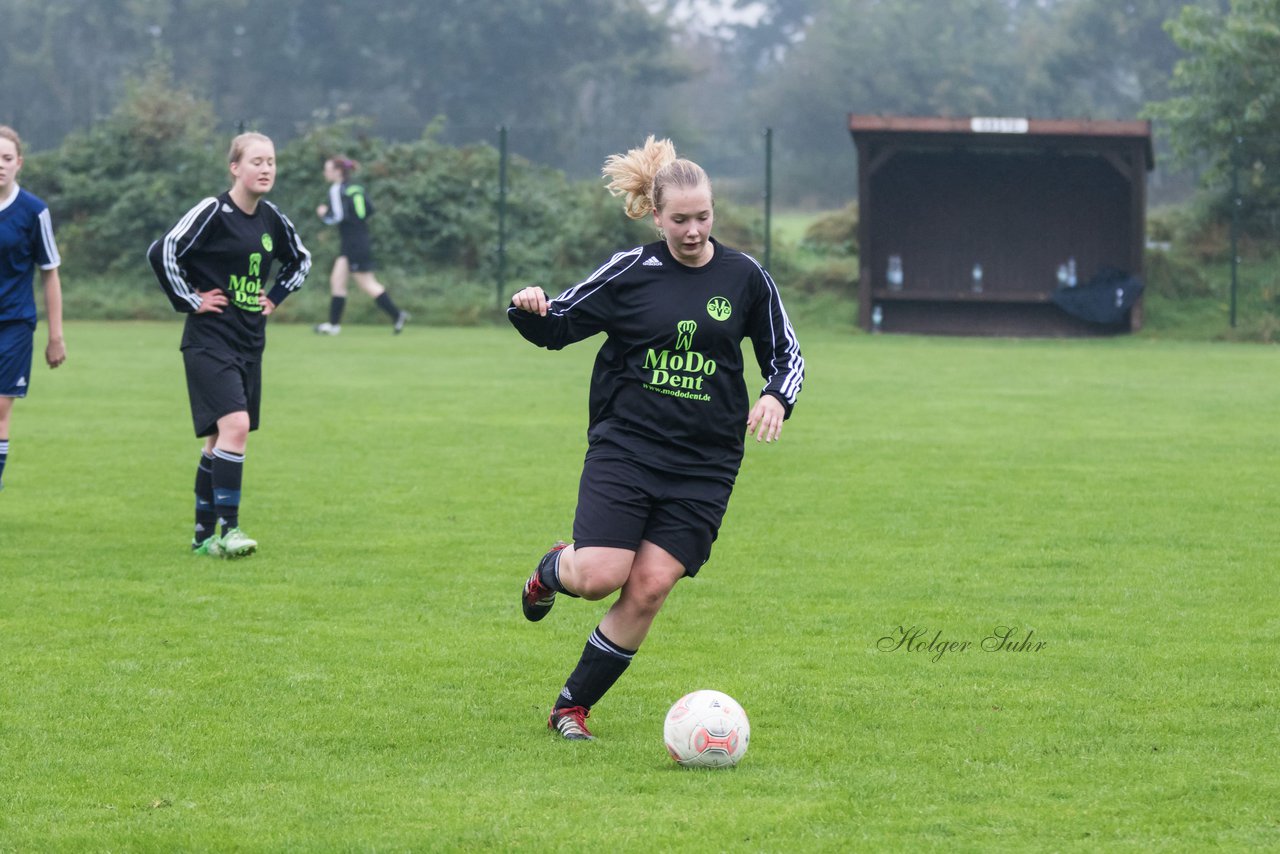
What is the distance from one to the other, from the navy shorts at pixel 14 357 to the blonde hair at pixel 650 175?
402cm

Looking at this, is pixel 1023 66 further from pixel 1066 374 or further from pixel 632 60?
pixel 1066 374

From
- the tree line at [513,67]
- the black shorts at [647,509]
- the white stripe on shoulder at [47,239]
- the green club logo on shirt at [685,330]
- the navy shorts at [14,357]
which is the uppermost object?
the tree line at [513,67]

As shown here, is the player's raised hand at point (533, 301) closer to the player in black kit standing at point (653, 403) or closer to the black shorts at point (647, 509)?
the player in black kit standing at point (653, 403)

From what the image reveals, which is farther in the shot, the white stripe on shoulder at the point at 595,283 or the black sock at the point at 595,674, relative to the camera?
the white stripe on shoulder at the point at 595,283

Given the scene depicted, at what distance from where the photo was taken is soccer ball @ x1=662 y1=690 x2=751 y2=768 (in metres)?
4.60

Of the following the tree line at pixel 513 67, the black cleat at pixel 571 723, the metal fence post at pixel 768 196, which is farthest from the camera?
the tree line at pixel 513 67

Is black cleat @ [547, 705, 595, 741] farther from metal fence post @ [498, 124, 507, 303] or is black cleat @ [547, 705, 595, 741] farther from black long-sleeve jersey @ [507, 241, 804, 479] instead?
metal fence post @ [498, 124, 507, 303]

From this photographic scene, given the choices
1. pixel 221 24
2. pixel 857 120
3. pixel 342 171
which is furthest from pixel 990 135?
pixel 221 24

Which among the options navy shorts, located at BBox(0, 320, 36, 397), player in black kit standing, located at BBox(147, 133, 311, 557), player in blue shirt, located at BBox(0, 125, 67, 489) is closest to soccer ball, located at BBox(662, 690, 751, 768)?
player in black kit standing, located at BBox(147, 133, 311, 557)

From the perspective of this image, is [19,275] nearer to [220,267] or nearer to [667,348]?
[220,267]

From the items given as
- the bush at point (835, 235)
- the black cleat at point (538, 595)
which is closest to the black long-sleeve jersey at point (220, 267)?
the black cleat at point (538, 595)

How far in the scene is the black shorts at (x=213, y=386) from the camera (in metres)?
8.16

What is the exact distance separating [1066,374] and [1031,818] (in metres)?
13.8

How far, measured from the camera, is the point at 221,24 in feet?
199
